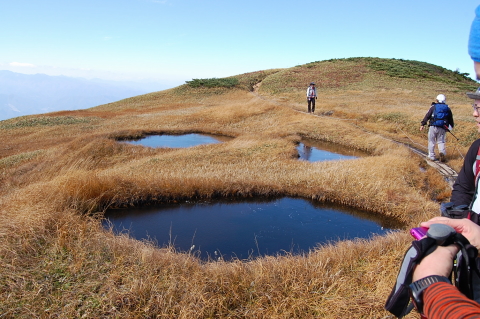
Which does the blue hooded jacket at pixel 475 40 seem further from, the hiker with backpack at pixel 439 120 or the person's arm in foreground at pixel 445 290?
the hiker with backpack at pixel 439 120

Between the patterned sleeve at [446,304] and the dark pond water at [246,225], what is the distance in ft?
20.5

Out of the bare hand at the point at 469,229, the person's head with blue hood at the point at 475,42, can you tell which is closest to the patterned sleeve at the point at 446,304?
the bare hand at the point at 469,229

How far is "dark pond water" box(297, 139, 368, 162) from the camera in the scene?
16438 millimetres

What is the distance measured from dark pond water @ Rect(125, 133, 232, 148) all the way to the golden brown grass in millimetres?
992

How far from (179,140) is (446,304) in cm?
2061

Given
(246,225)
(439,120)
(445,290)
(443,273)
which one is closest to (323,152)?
(439,120)

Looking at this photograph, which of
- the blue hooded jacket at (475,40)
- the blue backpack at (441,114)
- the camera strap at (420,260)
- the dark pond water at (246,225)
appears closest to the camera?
the camera strap at (420,260)

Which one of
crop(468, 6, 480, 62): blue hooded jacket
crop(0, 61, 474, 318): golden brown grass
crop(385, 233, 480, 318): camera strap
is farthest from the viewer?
crop(0, 61, 474, 318): golden brown grass

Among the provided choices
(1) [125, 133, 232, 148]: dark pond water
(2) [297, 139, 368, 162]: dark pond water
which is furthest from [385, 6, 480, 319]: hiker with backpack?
(1) [125, 133, 232, 148]: dark pond water

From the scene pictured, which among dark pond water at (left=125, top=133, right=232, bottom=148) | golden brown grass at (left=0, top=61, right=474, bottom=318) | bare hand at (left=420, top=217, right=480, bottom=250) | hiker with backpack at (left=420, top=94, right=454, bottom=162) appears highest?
hiker with backpack at (left=420, top=94, right=454, bottom=162)

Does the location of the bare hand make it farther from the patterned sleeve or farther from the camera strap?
the patterned sleeve

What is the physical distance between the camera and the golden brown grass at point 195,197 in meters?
4.50

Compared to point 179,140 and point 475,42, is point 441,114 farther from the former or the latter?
point 179,140

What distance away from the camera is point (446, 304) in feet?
4.97
